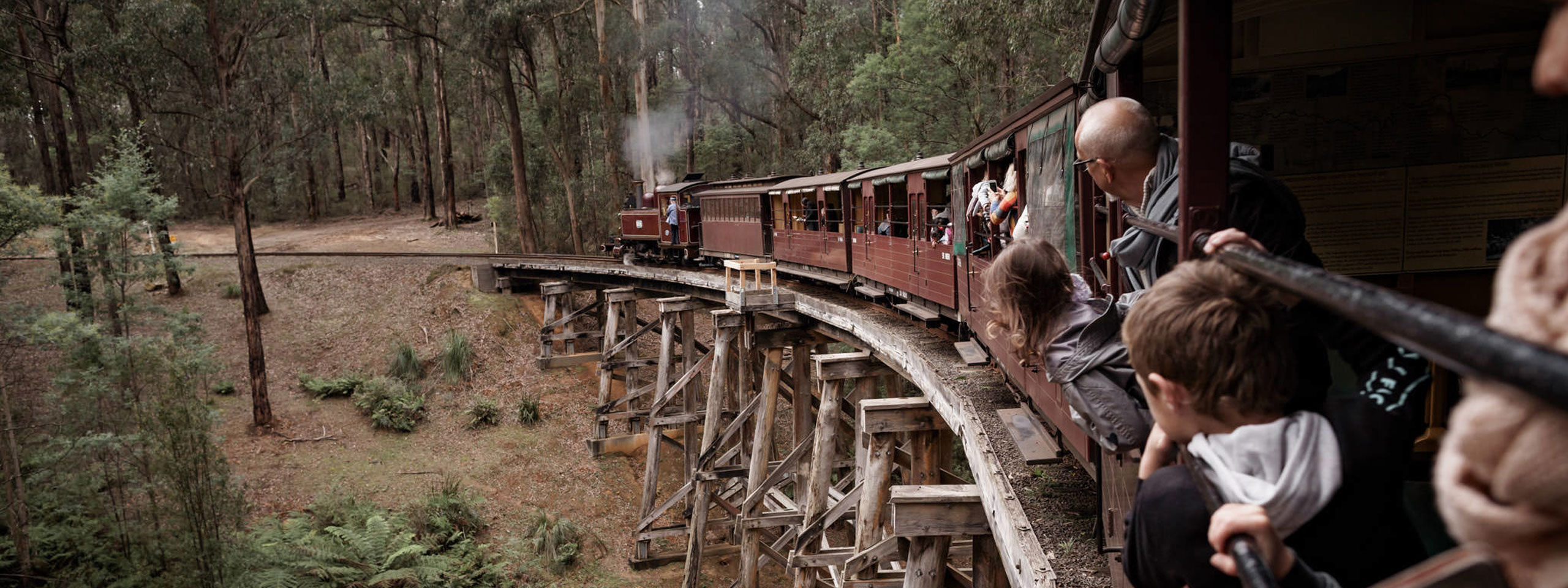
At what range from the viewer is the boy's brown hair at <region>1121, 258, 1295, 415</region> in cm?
139

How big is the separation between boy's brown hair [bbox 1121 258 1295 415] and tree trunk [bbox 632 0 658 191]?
27428mm

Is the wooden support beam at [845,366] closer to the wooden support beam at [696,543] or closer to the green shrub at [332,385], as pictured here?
the wooden support beam at [696,543]

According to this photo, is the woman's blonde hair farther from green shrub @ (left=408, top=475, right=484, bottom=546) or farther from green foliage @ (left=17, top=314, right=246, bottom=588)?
green shrub @ (left=408, top=475, right=484, bottom=546)

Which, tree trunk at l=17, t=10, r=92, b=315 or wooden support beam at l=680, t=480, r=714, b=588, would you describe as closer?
wooden support beam at l=680, t=480, r=714, b=588

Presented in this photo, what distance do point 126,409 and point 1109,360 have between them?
14.7 meters

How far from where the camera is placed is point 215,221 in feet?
121

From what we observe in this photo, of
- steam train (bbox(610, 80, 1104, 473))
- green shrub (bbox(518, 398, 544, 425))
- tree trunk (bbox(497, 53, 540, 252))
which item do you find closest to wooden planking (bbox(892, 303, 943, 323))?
steam train (bbox(610, 80, 1104, 473))

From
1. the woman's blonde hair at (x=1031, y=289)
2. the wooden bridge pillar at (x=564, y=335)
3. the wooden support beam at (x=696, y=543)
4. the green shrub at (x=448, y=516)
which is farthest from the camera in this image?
the wooden bridge pillar at (x=564, y=335)

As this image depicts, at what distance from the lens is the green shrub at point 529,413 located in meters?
19.4

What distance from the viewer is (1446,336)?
651 millimetres

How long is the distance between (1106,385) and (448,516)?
14.7 metres

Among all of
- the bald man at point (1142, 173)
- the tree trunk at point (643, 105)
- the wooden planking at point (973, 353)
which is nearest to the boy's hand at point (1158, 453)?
the bald man at point (1142, 173)

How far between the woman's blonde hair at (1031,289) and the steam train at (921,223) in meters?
1.72

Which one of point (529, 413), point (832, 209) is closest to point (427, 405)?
point (529, 413)
